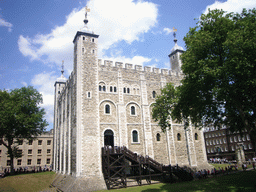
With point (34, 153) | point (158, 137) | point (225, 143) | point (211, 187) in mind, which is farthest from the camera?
point (225, 143)

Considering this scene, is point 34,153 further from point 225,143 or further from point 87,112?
point 225,143

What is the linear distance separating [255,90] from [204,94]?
3709 mm

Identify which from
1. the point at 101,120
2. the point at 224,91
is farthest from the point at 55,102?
the point at 224,91

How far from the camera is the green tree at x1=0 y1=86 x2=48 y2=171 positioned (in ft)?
101

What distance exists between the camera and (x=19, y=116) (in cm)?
3145

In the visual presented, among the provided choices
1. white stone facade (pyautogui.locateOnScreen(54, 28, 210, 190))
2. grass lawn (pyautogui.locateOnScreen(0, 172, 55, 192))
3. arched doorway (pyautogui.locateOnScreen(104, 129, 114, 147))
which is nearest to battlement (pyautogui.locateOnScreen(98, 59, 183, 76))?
white stone facade (pyautogui.locateOnScreen(54, 28, 210, 190))

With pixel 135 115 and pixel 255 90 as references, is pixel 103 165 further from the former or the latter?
pixel 255 90

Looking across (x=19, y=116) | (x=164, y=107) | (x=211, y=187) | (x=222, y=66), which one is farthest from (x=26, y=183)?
(x=222, y=66)

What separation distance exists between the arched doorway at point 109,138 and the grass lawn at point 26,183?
32.9ft

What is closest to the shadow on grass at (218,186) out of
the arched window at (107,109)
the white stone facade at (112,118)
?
the white stone facade at (112,118)

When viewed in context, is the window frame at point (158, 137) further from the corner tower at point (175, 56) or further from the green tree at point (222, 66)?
the corner tower at point (175, 56)

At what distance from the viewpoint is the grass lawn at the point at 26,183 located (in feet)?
78.1

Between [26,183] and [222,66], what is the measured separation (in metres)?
27.4

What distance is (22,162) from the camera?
46344mm
